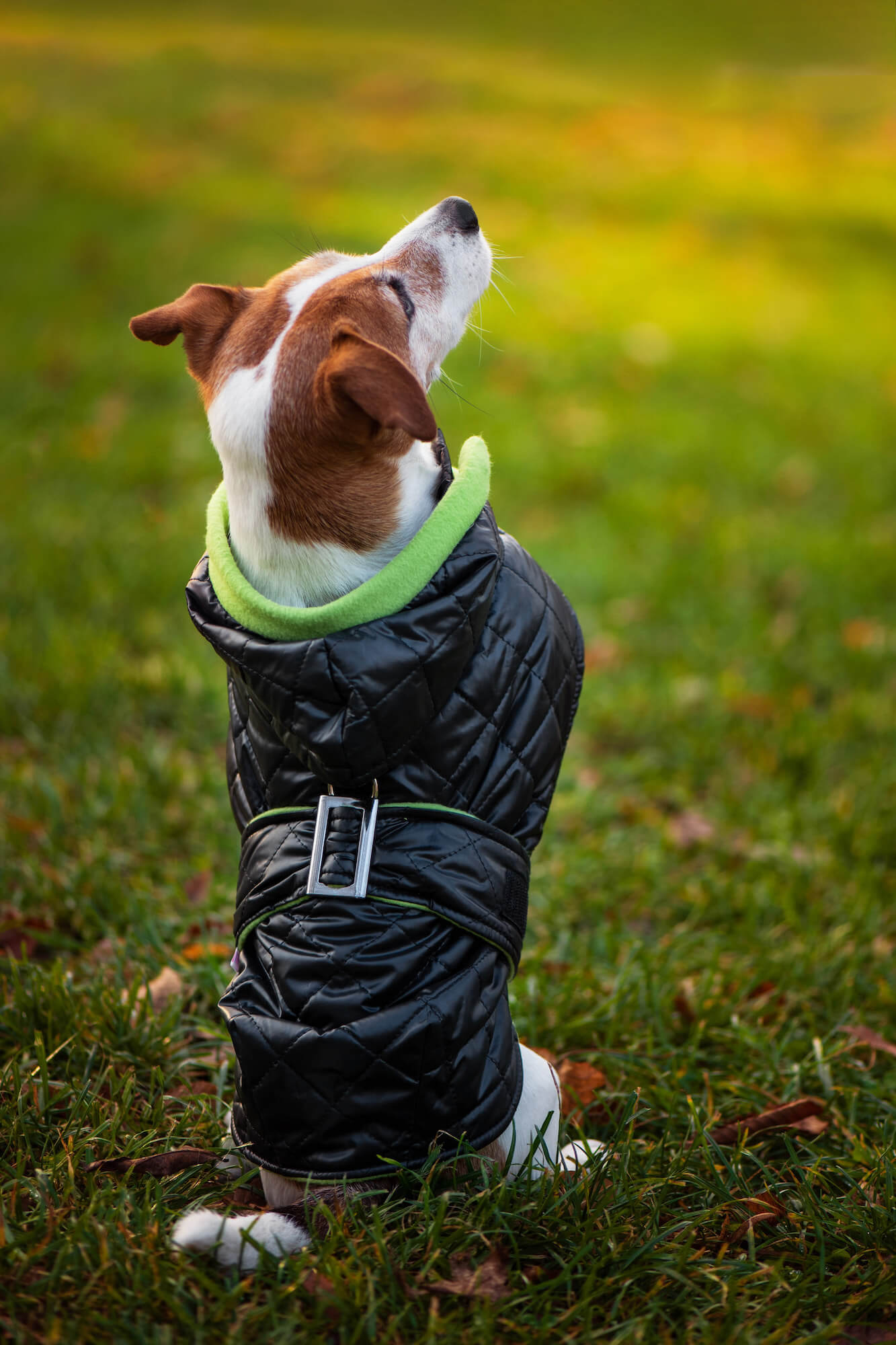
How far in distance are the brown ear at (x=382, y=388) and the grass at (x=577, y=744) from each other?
89 cm

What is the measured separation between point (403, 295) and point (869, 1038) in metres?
2.01

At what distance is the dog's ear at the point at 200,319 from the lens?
6.62 feet

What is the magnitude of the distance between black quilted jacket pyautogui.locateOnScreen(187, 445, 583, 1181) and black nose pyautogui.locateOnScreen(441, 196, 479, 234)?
26.6 inches

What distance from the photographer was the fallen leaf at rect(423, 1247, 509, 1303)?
1771 millimetres

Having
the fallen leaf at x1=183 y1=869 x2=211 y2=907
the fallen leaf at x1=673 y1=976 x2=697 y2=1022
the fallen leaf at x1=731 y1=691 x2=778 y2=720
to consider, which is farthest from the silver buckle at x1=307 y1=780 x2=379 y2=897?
the fallen leaf at x1=731 y1=691 x2=778 y2=720

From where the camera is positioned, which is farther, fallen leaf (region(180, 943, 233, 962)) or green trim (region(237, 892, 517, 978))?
fallen leaf (region(180, 943, 233, 962))

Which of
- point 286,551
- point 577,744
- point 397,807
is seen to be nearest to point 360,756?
point 397,807

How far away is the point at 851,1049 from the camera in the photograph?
8.42 ft

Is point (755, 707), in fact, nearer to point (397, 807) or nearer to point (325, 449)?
point (397, 807)

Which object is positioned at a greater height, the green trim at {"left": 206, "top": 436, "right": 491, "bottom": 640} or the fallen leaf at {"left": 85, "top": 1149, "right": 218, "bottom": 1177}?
the green trim at {"left": 206, "top": 436, "right": 491, "bottom": 640}

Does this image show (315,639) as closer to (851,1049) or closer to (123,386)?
(851,1049)

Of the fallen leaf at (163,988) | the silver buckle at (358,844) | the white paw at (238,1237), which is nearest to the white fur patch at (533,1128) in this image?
the white paw at (238,1237)

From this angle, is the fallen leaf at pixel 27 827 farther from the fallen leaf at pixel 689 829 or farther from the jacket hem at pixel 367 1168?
the fallen leaf at pixel 689 829

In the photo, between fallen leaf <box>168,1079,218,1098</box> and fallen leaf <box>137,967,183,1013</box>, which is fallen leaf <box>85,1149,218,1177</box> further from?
fallen leaf <box>137,967,183,1013</box>
